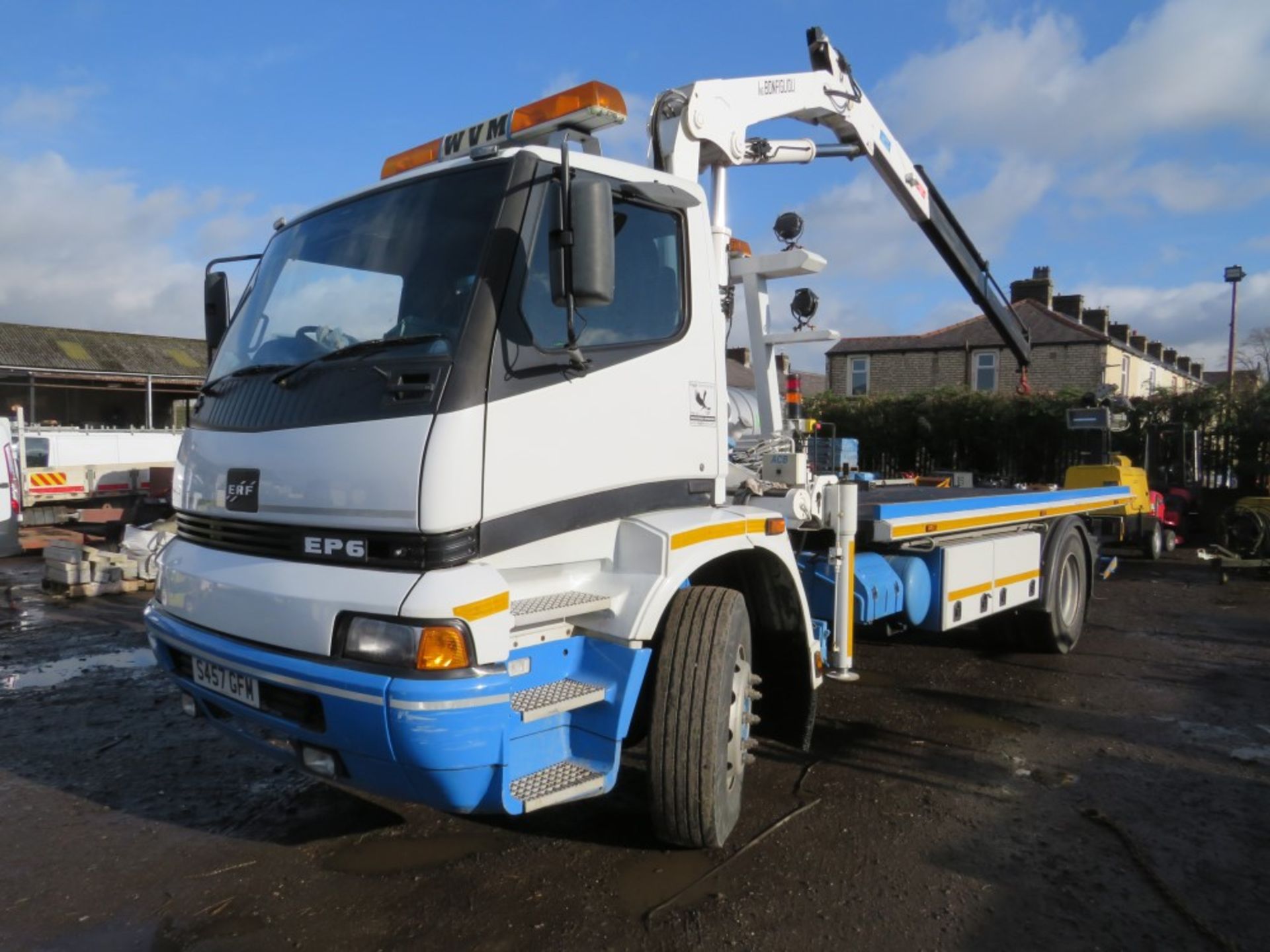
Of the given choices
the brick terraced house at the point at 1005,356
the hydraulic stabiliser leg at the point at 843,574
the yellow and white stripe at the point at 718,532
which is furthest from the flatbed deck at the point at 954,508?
the brick terraced house at the point at 1005,356

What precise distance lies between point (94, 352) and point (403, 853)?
33.5 metres

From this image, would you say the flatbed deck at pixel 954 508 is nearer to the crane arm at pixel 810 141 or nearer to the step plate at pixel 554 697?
the crane arm at pixel 810 141

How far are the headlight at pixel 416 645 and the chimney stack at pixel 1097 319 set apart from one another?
3327cm

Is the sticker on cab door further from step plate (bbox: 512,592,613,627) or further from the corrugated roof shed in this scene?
the corrugated roof shed

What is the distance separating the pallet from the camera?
9375mm

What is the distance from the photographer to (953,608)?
19.4 ft

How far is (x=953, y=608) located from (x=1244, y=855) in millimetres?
2337

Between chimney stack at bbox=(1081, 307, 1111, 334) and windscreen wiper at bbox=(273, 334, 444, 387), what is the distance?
32.9 meters

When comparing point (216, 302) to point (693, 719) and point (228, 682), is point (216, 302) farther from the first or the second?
point (693, 719)

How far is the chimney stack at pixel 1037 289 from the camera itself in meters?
32.7

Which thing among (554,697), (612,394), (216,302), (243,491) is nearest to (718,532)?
(612,394)

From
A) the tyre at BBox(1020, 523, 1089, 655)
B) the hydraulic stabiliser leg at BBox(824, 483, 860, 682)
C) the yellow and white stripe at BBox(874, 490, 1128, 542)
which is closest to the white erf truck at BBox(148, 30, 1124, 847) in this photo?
the hydraulic stabiliser leg at BBox(824, 483, 860, 682)

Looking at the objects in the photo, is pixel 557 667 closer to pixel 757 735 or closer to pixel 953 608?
pixel 757 735

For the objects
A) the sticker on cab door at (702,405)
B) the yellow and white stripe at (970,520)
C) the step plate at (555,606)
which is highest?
the sticker on cab door at (702,405)
